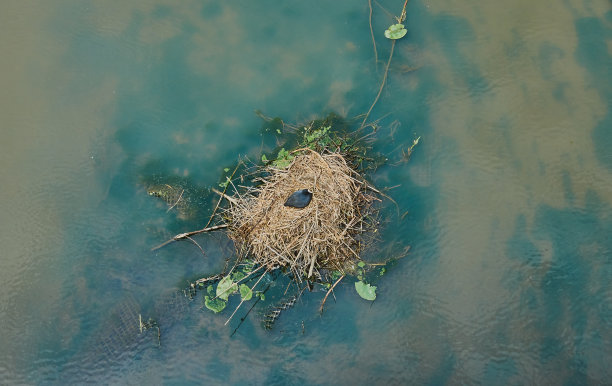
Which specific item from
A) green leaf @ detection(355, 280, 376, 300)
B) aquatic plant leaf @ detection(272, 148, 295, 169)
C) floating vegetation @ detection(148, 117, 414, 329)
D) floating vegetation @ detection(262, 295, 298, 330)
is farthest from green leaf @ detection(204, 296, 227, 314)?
aquatic plant leaf @ detection(272, 148, 295, 169)

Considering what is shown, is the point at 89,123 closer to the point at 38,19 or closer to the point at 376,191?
the point at 38,19

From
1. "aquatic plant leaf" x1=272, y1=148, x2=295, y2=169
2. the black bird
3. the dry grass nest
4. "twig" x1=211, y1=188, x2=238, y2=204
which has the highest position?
"aquatic plant leaf" x1=272, y1=148, x2=295, y2=169

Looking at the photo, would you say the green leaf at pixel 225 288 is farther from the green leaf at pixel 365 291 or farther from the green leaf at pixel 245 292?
the green leaf at pixel 365 291

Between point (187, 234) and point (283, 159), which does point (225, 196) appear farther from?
point (283, 159)

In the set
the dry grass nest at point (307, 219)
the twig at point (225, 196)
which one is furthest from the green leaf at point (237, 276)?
the twig at point (225, 196)

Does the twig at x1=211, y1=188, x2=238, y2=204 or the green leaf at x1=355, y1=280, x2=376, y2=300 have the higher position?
the twig at x1=211, y1=188, x2=238, y2=204

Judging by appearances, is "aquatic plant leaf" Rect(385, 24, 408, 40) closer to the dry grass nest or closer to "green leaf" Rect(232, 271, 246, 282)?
the dry grass nest
